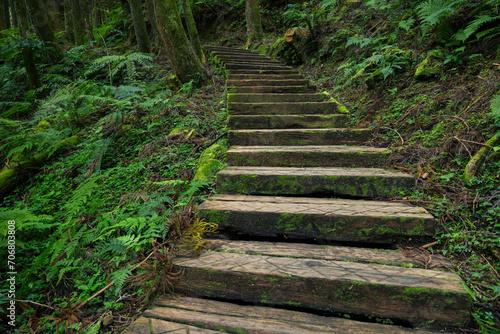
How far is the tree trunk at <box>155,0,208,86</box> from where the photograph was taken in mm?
5293

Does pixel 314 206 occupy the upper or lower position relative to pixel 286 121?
lower

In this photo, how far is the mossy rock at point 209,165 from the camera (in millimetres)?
2553

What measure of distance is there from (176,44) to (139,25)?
3325 millimetres

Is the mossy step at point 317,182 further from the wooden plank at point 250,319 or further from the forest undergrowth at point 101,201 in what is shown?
the wooden plank at point 250,319

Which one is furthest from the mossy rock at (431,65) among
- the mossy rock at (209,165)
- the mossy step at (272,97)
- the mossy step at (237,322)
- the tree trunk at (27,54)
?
the tree trunk at (27,54)

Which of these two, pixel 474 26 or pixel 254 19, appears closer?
pixel 474 26

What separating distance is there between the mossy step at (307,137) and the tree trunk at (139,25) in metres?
6.71

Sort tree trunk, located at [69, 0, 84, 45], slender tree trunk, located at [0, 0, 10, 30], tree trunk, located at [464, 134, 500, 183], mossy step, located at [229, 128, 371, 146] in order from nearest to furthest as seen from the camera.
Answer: tree trunk, located at [464, 134, 500, 183] < mossy step, located at [229, 128, 371, 146] < tree trunk, located at [69, 0, 84, 45] < slender tree trunk, located at [0, 0, 10, 30]

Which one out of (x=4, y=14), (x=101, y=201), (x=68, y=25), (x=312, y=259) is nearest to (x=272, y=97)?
(x=101, y=201)

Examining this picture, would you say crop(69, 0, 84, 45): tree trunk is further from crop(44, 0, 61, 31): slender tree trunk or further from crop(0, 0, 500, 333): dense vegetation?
crop(0, 0, 500, 333): dense vegetation

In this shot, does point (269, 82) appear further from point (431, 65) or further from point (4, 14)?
point (4, 14)

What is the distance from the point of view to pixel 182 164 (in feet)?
9.96

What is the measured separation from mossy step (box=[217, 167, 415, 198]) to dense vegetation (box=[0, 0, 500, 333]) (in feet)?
0.69

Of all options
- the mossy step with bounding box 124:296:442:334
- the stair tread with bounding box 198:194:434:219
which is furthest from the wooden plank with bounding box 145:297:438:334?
the stair tread with bounding box 198:194:434:219
